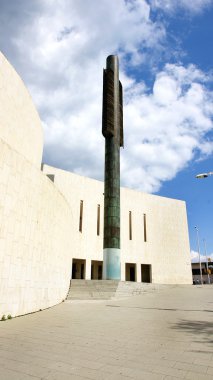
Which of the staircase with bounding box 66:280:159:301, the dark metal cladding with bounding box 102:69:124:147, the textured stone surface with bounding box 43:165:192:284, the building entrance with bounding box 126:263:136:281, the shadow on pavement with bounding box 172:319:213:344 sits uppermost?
the dark metal cladding with bounding box 102:69:124:147

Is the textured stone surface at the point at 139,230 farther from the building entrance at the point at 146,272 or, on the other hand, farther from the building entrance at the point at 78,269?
the building entrance at the point at 78,269

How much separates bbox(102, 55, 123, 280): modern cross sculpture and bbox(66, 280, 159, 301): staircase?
341cm

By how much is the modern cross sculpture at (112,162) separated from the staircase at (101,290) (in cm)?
341

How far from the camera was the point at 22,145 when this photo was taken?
51.8 ft

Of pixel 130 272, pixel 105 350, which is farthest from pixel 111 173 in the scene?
pixel 130 272

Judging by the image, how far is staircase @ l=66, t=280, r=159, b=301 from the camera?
1802 centimetres

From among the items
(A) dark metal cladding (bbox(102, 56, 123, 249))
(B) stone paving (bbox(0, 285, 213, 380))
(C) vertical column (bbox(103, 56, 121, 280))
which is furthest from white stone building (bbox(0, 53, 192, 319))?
(A) dark metal cladding (bbox(102, 56, 123, 249))

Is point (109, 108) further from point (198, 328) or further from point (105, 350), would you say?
point (105, 350)

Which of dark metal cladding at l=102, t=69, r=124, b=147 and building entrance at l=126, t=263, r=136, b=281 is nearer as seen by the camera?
dark metal cladding at l=102, t=69, r=124, b=147

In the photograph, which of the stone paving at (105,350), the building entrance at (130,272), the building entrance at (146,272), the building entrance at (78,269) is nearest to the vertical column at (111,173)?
the building entrance at (78,269)

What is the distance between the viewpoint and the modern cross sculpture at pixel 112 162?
25.6 m

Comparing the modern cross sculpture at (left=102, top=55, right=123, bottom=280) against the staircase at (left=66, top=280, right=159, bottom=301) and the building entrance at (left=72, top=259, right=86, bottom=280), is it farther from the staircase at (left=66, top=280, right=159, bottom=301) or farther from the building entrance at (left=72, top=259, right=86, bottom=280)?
the building entrance at (left=72, top=259, right=86, bottom=280)

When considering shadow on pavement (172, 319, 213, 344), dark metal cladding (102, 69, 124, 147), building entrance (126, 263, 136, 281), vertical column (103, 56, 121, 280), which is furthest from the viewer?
building entrance (126, 263, 136, 281)

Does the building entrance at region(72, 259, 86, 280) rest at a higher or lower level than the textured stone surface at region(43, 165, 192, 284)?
lower
